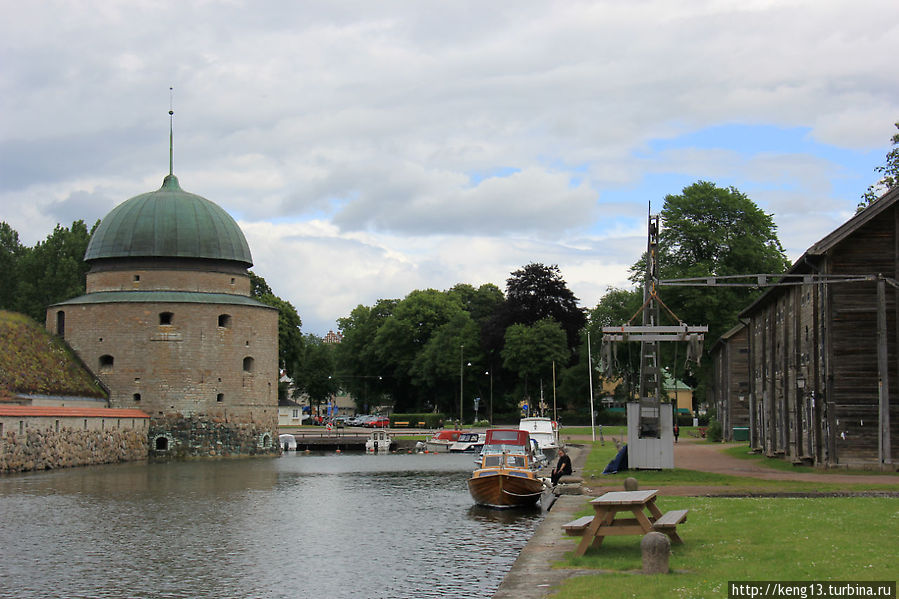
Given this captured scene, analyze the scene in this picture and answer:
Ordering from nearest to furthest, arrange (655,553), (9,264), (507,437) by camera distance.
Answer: (655,553) < (507,437) < (9,264)

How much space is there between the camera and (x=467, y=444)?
62.7 m

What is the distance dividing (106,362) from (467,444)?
71.3ft

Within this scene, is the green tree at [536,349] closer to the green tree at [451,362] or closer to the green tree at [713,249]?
the green tree at [451,362]

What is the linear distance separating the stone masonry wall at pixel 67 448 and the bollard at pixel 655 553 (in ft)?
112

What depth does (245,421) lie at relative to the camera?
56938mm

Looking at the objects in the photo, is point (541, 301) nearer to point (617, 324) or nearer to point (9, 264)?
point (617, 324)

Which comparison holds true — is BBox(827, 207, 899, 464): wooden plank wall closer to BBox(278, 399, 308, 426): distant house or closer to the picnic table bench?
the picnic table bench

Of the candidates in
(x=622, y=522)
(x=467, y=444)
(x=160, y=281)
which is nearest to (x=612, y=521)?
(x=622, y=522)

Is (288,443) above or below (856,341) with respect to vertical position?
below

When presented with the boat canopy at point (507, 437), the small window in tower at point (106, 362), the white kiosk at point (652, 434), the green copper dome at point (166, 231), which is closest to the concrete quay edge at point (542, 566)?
the white kiosk at point (652, 434)

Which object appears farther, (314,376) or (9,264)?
(314,376)

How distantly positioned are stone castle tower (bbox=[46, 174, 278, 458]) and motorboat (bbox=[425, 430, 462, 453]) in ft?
34.2

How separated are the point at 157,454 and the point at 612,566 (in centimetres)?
4390

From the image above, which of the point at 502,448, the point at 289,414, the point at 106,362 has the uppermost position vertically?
the point at 106,362
